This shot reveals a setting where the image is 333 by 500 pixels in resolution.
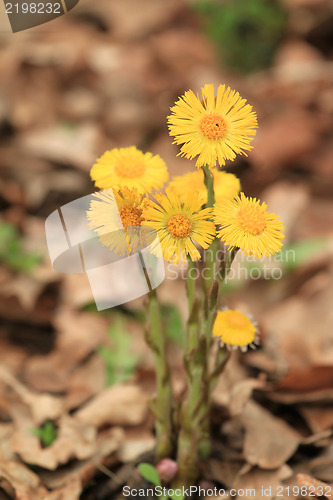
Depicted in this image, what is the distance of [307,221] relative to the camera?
283cm

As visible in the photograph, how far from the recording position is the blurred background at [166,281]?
162 cm

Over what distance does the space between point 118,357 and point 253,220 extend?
1352 mm

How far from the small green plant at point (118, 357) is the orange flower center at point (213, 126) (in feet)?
4.47

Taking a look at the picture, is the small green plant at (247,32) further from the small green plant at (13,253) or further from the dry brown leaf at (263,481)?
the dry brown leaf at (263,481)

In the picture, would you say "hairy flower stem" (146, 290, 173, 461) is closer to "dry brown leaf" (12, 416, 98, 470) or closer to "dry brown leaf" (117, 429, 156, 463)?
"dry brown leaf" (117, 429, 156, 463)

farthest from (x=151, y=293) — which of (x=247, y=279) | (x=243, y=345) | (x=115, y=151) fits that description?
(x=247, y=279)

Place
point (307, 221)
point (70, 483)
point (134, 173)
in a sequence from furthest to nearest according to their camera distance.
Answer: point (307, 221), point (70, 483), point (134, 173)

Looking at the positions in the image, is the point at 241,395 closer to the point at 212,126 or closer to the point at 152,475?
the point at 152,475

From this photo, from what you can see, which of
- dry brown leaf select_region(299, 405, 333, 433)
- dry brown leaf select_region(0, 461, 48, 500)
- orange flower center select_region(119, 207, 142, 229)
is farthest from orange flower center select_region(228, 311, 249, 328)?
dry brown leaf select_region(0, 461, 48, 500)

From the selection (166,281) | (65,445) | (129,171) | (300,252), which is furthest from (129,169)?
(300,252)

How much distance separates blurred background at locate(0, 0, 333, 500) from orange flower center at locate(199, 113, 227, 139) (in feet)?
2.36

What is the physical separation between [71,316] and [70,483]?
1005mm

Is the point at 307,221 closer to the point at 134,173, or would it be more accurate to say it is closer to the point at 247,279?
the point at 247,279

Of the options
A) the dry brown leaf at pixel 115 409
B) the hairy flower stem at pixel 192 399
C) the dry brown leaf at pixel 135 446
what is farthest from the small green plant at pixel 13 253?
the hairy flower stem at pixel 192 399
